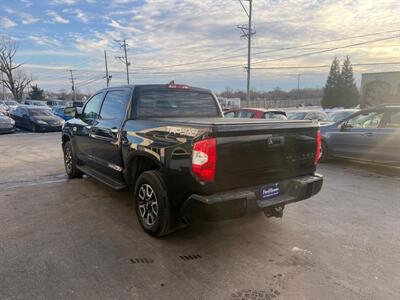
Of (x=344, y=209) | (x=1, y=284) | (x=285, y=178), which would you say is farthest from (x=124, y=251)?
(x=344, y=209)

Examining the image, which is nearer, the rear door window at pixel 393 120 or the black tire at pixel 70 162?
the black tire at pixel 70 162

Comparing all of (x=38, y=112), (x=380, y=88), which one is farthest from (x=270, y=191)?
(x=380, y=88)

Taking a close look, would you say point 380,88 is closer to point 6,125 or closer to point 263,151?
point 6,125

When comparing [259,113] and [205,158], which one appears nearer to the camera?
[205,158]

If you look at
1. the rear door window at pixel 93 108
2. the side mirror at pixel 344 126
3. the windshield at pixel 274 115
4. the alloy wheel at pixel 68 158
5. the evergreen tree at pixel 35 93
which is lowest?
the alloy wheel at pixel 68 158

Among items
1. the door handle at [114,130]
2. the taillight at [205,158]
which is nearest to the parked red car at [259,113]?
the door handle at [114,130]

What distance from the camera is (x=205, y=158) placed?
301 centimetres

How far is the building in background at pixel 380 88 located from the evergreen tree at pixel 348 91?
20419 mm

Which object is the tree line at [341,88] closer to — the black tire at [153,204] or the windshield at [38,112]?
the windshield at [38,112]

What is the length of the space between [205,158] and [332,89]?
57682 mm

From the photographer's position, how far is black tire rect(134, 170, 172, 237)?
3539mm

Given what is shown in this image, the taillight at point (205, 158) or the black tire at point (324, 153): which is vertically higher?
the taillight at point (205, 158)

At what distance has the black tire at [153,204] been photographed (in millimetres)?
3539

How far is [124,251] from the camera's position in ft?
11.5
